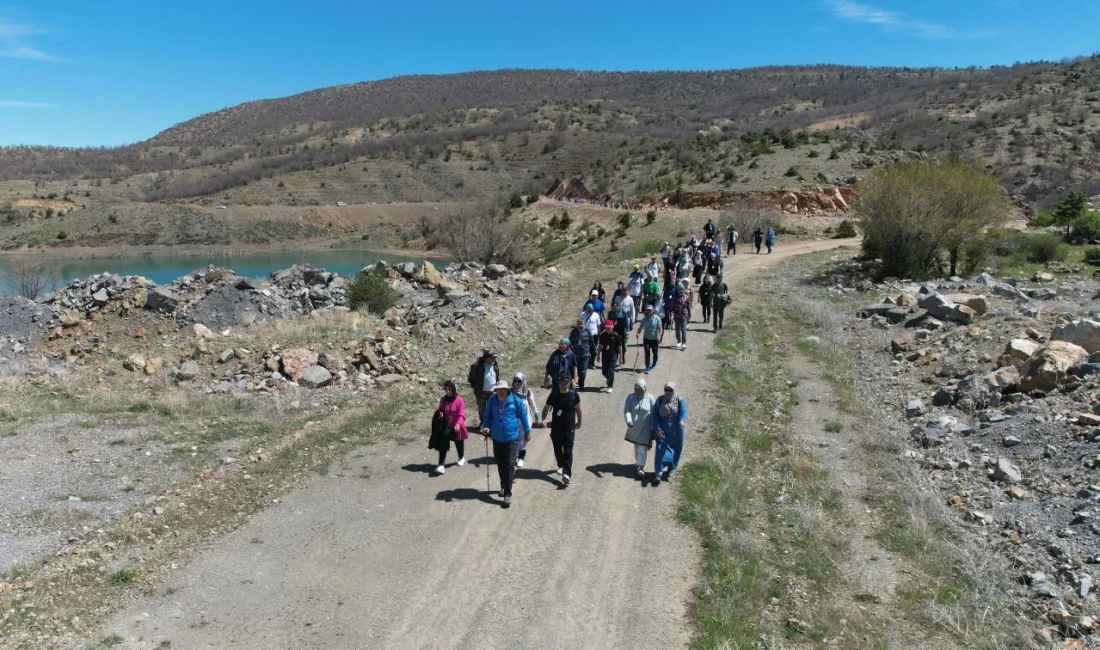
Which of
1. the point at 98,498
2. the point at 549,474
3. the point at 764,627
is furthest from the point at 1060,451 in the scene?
the point at 98,498

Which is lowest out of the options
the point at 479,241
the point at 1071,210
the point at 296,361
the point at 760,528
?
the point at 760,528

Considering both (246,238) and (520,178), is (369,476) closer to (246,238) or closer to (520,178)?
(246,238)

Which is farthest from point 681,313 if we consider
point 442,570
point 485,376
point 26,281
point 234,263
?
point 234,263

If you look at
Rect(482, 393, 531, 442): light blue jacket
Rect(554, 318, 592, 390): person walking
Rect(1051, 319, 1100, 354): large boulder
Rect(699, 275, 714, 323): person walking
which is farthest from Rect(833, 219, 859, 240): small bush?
Rect(482, 393, 531, 442): light blue jacket

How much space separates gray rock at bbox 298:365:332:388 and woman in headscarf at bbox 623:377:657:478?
24.9 feet

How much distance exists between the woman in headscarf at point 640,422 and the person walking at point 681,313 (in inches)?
263

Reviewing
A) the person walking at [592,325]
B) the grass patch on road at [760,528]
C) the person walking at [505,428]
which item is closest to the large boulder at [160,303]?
the person walking at [592,325]

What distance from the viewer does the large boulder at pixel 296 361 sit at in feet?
48.5

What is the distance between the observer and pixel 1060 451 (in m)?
9.27

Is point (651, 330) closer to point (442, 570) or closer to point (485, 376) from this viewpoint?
point (485, 376)

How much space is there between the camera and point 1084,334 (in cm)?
1212

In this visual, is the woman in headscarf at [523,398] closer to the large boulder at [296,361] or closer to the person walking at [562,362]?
the person walking at [562,362]

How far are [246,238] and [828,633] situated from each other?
72.5 meters

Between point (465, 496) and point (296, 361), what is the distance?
771 cm
